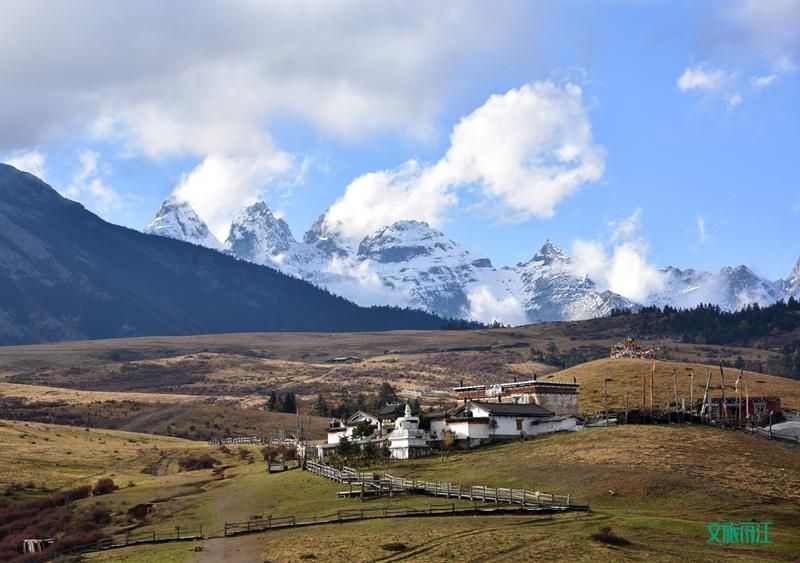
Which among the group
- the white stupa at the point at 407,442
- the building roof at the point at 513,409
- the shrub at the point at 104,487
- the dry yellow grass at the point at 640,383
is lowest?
the shrub at the point at 104,487

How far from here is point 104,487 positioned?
96625 millimetres

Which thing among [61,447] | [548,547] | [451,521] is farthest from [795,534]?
[61,447]

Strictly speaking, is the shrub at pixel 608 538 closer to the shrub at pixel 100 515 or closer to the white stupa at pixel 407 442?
the shrub at pixel 100 515

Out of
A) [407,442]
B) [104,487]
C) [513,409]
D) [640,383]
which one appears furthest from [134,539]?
[640,383]

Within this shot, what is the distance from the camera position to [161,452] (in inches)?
5162

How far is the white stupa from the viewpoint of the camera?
108500 millimetres

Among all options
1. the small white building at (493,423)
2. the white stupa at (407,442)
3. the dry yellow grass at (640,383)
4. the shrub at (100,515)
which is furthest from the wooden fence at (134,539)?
the dry yellow grass at (640,383)

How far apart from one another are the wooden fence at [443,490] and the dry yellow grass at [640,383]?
60.2m

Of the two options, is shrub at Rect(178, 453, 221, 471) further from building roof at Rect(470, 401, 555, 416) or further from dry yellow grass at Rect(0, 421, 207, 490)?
building roof at Rect(470, 401, 555, 416)

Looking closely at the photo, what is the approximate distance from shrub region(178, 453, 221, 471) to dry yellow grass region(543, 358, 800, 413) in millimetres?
52225

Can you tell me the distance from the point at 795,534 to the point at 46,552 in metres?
51.2

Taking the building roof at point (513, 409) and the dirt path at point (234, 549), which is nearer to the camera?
the dirt path at point (234, 549)

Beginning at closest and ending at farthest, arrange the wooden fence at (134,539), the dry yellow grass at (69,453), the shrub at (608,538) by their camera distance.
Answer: the shrub at (608,538) → the wooden fence at (134,539) → the dry yellow grass at (69,453)

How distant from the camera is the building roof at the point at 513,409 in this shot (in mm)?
115688
